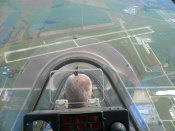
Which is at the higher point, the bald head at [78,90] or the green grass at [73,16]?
the green grass at [73,16]

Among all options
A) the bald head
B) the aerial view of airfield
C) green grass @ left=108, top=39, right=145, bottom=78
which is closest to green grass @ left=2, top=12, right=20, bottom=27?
the aerial view of airfield

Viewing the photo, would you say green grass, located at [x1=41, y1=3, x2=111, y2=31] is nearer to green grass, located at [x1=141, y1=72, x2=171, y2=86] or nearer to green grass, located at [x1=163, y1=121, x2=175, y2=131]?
green grass, located at [x1=141, y1=72, x2=171, y2=86]

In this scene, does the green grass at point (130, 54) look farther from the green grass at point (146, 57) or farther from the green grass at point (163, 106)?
the green grass at point (163, 106)

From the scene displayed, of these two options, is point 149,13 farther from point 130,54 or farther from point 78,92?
point 78,92

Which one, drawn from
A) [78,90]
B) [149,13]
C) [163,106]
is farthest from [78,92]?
[149,13]

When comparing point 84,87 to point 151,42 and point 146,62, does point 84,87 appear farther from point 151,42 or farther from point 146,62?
point 151,42

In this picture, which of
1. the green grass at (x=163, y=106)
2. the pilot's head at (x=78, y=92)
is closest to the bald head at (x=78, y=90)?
the pilot's head at (x=78, y=92)

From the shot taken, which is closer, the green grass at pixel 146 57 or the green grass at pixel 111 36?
the green grass at pixel 146 57

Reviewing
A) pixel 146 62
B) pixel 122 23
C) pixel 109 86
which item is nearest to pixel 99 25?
pixel 122 23
